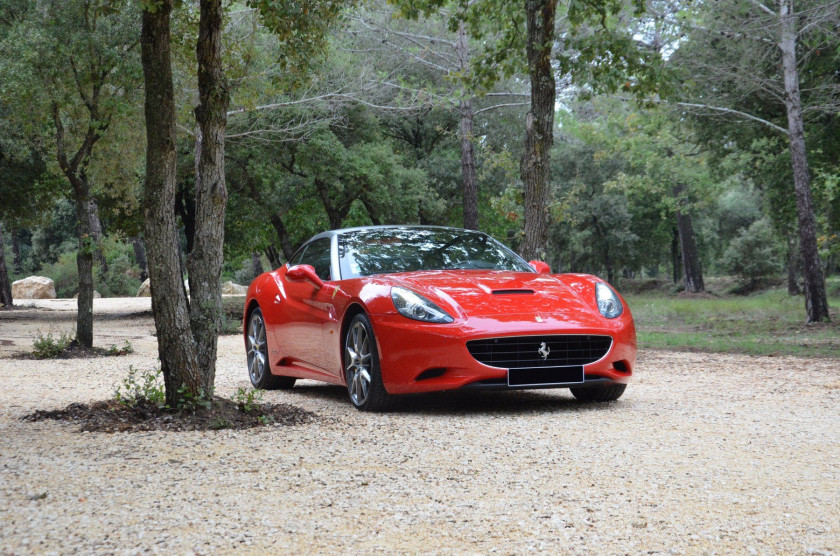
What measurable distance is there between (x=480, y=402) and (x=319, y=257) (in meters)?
1.95

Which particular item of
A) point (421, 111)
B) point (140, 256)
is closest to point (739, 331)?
point (421, 111)

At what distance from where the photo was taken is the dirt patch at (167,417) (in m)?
6.35

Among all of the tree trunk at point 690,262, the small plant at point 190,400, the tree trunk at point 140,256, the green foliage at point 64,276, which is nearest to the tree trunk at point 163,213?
the small plant at point 190,400

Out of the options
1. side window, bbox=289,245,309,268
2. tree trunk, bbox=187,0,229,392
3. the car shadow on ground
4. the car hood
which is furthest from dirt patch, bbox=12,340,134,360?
the car hood

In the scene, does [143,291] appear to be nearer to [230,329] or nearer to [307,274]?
[230,329]

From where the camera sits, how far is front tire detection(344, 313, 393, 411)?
23.4 ft

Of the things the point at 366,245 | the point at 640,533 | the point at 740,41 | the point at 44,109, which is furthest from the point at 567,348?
the point at 740,41

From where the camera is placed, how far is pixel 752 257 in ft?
151

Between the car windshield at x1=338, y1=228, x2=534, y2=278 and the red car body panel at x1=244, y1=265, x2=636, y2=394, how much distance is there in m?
0.23

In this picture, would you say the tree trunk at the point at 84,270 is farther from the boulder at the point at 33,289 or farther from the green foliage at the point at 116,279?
the boulder at the point at 33,289

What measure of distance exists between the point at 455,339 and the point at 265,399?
7.68ft

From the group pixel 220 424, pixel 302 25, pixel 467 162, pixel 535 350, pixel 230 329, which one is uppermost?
pixel 467 162

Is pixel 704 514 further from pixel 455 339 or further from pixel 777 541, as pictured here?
pixel 455 339

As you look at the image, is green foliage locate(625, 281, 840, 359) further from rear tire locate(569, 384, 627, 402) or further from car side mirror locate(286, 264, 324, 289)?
car side mirror locate(286, 264, 324, 289)
